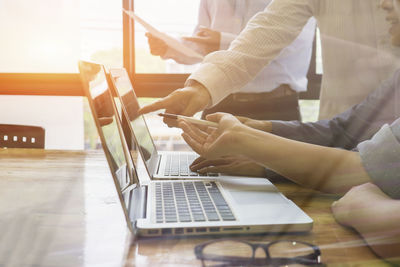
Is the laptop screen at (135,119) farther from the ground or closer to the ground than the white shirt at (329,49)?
closer to the ground

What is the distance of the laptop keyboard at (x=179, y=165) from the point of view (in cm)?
92

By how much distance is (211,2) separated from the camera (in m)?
1.65

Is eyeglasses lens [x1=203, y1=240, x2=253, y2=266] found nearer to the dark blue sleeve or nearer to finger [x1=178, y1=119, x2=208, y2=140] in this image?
finger [x1=178, y1=119, x2=208, y2=140]

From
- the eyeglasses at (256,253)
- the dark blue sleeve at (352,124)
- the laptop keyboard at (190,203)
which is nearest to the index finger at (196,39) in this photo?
the dark blue sleeve at (352,124)

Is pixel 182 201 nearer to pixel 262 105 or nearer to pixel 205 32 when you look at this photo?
pixel 262 105

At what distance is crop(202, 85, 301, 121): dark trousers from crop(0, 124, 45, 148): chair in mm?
669

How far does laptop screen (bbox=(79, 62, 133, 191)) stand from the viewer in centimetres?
58

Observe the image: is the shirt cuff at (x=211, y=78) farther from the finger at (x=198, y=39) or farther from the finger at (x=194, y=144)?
the finger at (x=198, y=39)

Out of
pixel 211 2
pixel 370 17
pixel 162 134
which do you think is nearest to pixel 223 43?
pixel 211 2

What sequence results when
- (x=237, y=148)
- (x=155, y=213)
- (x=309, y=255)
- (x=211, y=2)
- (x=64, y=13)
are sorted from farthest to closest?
1. (x=64, y=13)
2. (x=211, y=2)
3. (x=237, y=148)
4. (x=155, y=213)
5. (x=309, y=255)

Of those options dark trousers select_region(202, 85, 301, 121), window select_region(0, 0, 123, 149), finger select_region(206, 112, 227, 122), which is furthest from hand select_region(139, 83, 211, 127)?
window select_region(0, 0, 123, 149)

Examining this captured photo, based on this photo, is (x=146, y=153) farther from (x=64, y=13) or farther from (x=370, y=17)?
(x=64, y=13)

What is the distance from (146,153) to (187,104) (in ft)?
0.67

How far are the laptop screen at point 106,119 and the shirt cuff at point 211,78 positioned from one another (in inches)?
17.0
